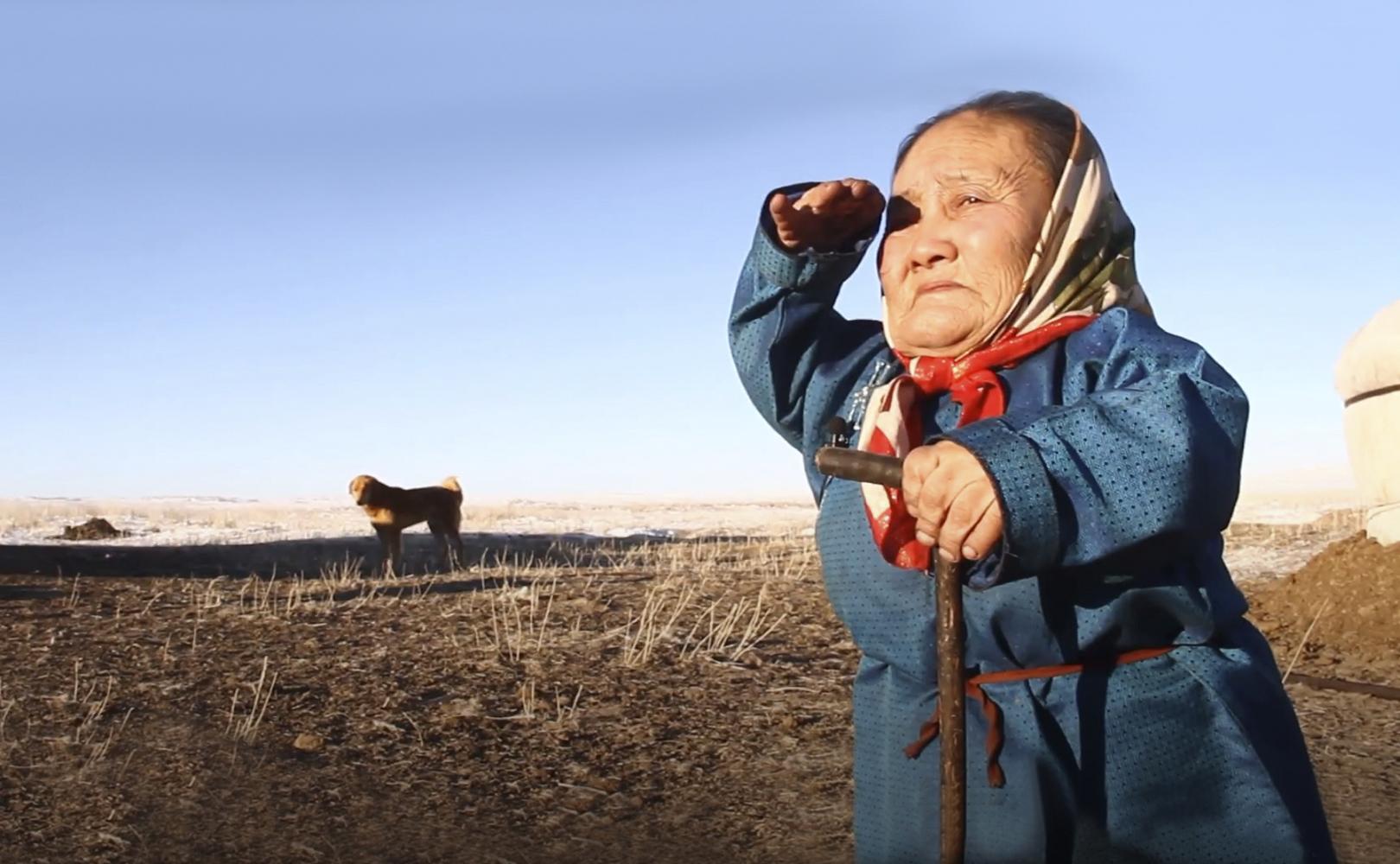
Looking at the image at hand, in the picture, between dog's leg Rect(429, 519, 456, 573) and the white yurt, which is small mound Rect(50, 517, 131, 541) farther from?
the white yurt

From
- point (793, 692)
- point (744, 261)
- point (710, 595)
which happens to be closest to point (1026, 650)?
point (744, 261)

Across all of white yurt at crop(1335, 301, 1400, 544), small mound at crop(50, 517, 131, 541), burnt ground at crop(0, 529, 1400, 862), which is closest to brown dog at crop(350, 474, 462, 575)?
burnt ground at crop(0, 529, 1400, 862)

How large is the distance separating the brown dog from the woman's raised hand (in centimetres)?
1002

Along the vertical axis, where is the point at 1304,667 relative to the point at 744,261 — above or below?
below

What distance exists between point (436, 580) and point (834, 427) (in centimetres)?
828

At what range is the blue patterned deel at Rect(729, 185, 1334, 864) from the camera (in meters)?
1.48

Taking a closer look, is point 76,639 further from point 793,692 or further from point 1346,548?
point 1346,548

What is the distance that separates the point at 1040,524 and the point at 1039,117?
0.73 meters

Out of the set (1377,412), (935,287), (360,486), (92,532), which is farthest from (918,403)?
(92,532)

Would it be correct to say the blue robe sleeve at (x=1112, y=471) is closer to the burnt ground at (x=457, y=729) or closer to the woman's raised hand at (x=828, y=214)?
the woman's raised hand at (x=828, y=214)

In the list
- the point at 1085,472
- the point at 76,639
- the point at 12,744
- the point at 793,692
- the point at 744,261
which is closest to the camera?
the point at 1085,472

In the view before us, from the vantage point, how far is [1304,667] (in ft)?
22.2

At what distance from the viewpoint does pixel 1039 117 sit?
A: 6.19 feet

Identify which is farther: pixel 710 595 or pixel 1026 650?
pixel 710 595
